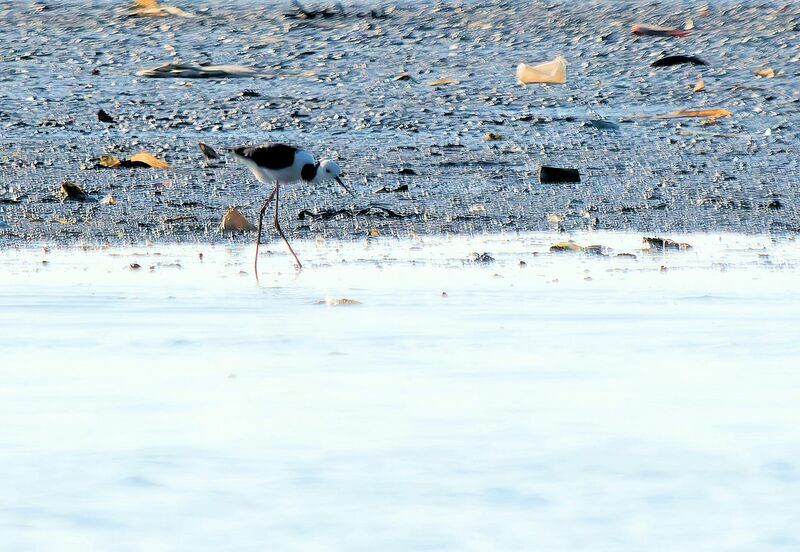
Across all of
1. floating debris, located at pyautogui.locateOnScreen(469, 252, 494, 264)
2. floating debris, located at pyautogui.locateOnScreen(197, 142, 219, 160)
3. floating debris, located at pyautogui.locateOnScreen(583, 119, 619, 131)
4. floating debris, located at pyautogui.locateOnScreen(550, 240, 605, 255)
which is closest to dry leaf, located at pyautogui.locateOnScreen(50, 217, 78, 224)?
floating debris, located at pyautogui.locateOnScreen(197, 142, 219, 160)

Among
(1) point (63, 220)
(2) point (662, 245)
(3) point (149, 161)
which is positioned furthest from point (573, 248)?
(3) point (149, 161)

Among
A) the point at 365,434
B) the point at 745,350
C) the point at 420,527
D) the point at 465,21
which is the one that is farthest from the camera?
the point at 465,21

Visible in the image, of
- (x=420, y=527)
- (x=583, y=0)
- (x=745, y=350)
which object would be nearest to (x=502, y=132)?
(x=583, y=0)

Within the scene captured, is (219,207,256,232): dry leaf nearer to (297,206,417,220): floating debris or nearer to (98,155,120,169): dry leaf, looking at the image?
(297,206,417,220): floating debris

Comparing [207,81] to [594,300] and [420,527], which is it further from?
[420,527]

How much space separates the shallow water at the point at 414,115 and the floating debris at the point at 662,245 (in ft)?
1.49

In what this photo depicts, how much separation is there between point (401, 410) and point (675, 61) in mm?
7530

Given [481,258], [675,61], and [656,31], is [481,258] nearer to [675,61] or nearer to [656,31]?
[675,61]

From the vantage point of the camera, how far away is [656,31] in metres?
11.5

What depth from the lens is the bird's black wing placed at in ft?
25.3

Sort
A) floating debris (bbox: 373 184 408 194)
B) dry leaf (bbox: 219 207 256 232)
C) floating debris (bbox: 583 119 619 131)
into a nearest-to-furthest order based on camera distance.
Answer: dry leaf (bbox: 219 207 256 232), floating debris (bbox: 373 184 408 194), floating debris (bbox: 583 119 619 131)

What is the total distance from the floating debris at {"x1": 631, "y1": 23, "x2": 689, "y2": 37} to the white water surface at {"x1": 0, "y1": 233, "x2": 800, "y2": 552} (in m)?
5.57

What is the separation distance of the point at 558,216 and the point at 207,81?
3692mm

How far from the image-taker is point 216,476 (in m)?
3.26
